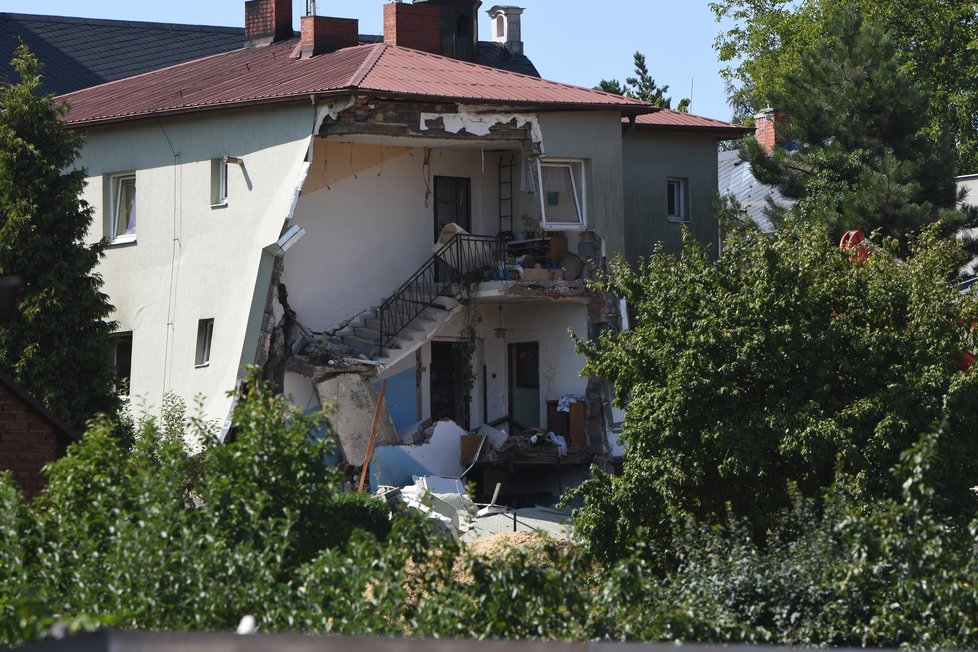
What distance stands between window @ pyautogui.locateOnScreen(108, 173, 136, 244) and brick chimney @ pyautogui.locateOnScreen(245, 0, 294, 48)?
5.62m

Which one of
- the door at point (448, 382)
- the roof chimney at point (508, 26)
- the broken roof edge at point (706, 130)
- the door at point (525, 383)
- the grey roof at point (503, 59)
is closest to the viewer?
the door at point (448, 382)

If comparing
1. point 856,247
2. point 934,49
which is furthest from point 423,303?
point 934,49

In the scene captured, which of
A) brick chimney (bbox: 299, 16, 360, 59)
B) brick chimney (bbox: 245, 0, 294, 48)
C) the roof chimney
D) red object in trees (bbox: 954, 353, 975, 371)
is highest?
the roof chimney

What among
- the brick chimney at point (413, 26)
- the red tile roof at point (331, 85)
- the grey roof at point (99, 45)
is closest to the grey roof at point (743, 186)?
the red tile roof at point (331, 85)

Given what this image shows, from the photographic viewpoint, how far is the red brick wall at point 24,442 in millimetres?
15703

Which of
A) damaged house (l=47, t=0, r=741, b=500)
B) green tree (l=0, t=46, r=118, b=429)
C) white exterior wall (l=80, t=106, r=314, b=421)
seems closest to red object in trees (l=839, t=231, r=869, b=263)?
damaged house (l=47, t=0, r=741, b=500)

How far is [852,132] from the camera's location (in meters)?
28.3

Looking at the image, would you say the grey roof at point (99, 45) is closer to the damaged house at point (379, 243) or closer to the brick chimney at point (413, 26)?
the damaged house at point (379, 243)

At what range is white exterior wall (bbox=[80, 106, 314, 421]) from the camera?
83.6 ft

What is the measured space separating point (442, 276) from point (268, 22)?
26.1 ft

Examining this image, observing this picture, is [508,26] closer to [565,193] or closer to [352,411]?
[565,193]

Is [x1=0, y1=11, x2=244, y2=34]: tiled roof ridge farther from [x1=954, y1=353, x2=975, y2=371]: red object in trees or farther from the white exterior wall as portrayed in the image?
[x1=954, y1=353, x2=975, y2=371]: red object in trees

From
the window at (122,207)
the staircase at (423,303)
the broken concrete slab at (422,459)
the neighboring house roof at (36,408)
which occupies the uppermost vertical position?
the window at (122,207)

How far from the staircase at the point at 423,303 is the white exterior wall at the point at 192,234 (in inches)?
81.3
